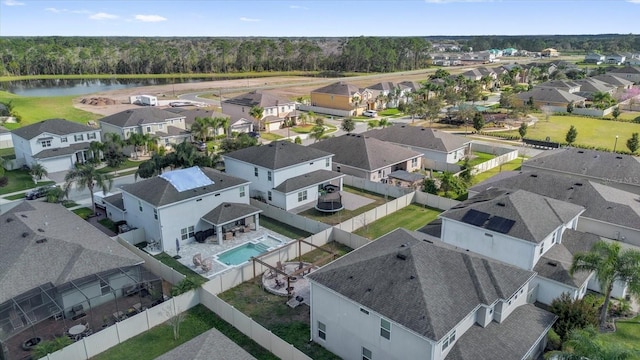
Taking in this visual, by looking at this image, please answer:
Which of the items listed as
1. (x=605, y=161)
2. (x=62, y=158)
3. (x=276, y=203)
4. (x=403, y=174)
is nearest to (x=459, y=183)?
(x=403, y=174)

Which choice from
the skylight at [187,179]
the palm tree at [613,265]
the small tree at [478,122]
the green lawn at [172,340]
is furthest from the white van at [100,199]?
the small tree at [478,122]

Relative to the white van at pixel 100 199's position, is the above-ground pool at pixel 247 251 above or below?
A: below

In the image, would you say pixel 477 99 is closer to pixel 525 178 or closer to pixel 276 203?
pixel 525 178

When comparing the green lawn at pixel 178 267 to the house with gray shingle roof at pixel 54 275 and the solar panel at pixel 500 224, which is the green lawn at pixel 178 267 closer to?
the house with gray shingle roof at pixel 54 275

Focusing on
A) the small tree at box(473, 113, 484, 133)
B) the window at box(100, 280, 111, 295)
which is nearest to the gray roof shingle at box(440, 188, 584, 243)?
the window at box(100, 280, 111, 295)

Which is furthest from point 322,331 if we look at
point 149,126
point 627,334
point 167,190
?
point 149,126

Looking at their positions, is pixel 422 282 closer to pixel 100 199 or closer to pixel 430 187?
pixel 430 187
